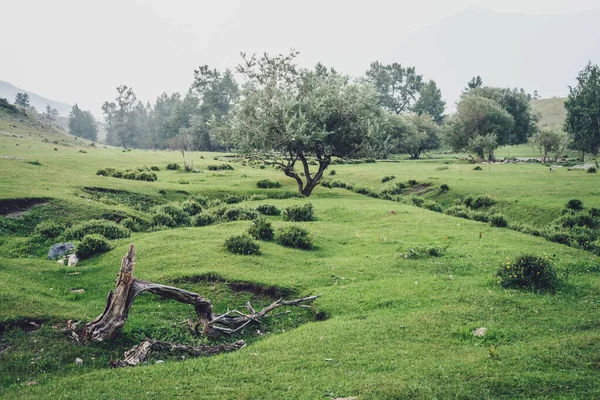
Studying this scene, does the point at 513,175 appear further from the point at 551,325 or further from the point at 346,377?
the point at 346,377

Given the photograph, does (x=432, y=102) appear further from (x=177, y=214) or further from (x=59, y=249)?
(x=59, y=249)

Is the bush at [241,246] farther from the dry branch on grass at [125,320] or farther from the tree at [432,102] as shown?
the tree at [432,102]

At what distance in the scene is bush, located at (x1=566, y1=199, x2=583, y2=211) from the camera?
1353 inches

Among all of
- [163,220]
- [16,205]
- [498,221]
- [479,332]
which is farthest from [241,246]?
[498,221]

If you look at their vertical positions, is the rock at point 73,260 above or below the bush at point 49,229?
below

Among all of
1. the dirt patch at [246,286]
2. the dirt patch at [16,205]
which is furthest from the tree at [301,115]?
the dirt patch at [246,286]

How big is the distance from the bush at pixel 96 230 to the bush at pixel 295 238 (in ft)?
31.7

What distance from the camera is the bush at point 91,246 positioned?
22.8 meters

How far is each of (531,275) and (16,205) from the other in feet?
102

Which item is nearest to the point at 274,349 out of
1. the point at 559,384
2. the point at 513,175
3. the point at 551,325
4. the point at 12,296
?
the point at 559,384

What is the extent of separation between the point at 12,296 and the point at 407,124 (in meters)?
101

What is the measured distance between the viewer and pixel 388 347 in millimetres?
12695

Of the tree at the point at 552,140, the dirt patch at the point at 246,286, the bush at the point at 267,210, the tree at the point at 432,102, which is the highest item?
the tree at the point at 432,102

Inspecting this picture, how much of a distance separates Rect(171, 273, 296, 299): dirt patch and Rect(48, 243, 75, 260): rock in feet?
28.6
